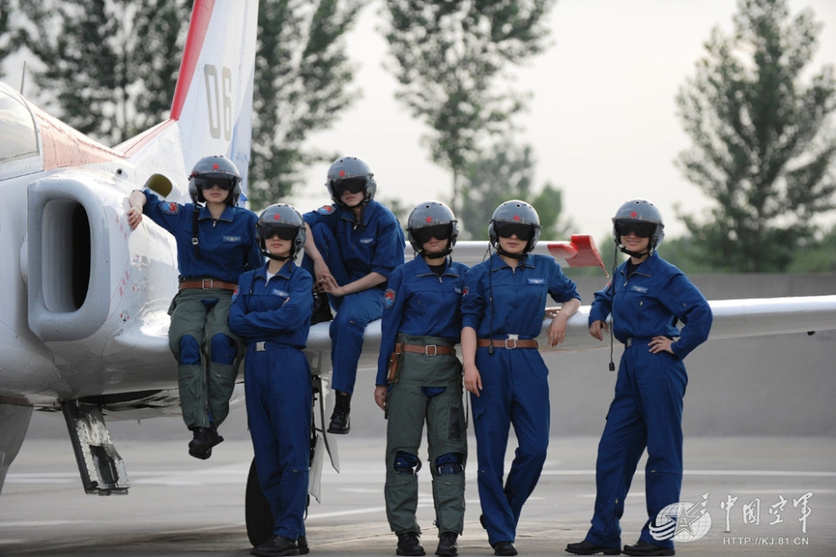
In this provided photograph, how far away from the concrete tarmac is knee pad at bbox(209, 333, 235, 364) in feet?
3.91

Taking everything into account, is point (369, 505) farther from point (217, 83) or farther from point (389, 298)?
point (389, 298)

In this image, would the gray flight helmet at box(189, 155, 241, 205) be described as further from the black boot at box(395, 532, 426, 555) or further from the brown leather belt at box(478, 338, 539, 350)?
the black boot at box(395, 532, 426, 555)

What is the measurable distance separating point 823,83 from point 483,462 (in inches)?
972

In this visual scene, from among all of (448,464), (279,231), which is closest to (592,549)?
(448,464)

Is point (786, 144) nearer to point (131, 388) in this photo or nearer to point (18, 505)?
point (18, 505)

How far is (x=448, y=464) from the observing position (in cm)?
688

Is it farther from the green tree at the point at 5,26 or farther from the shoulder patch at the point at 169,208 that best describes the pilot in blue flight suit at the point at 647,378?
the green tree at the point at 5,26

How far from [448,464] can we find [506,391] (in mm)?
460

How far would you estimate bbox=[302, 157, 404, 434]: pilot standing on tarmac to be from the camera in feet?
Result: 24.4

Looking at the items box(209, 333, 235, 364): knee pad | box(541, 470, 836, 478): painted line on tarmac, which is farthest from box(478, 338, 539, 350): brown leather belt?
box(541, 470, 836, 478): painted line on tarmac

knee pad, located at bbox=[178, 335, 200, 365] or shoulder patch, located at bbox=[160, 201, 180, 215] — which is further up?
shoulder patch, located at bbox=[160, 201, 180, 215]

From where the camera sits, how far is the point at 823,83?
29.6m

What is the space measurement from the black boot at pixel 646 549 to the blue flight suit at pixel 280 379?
1.66 metres

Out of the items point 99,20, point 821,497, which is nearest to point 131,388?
point 821,497
